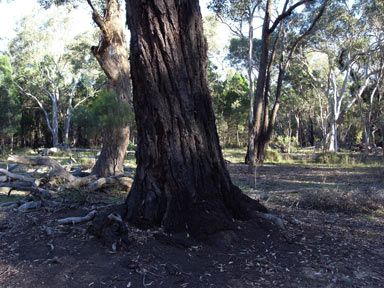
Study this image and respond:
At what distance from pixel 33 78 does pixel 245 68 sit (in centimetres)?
2121

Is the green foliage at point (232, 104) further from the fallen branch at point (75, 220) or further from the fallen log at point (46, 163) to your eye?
the fallen branch at point (75, 220)

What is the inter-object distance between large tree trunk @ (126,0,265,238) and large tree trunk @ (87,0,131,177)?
4.70 meters

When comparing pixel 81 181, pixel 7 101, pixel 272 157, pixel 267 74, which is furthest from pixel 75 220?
pixel 7 101

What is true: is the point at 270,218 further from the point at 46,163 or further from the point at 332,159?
the point at 332,159

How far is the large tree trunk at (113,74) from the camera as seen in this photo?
28.1ft

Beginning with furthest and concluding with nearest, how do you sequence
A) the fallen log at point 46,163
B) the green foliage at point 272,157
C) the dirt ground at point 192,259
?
the green foliage at point 272,157 → the fallen log at point 46,163 → the dirt ground at point 192,259

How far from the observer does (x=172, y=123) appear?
3924mm

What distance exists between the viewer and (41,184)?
25.5 ft

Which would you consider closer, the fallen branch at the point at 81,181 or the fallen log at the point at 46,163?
the fallen branch at the point at 81,181

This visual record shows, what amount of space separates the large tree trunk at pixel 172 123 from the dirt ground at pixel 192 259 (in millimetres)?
288

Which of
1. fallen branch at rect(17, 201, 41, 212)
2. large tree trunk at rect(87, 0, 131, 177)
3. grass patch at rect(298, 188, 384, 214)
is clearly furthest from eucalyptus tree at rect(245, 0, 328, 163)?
fallen branch at rect(17, 201, 41, 212)

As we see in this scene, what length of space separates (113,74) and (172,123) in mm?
5394

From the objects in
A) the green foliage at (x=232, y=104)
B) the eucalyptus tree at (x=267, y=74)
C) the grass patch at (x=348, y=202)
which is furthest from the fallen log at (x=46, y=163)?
the green foliage at (x=232, y=104)

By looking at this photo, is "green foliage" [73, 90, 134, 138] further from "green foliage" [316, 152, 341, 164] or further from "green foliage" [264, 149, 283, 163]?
"green foliage" [316, 152, 341, 164]
